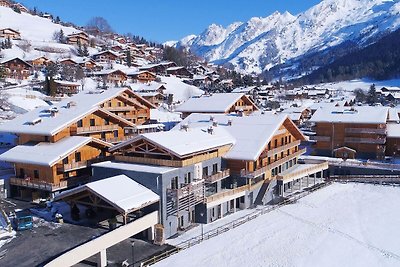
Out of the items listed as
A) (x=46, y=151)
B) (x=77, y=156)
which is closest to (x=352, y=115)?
(x=77, y=156)

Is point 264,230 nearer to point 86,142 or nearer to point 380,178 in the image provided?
point 86,142

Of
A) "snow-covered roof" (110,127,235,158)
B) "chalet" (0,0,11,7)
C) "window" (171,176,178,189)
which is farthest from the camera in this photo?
"chalet" (0,0,11,7)

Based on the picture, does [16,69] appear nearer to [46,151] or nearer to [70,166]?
[46,151]

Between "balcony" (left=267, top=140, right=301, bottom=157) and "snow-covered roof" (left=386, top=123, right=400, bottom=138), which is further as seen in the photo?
"snow-covered roof" (left=386, top=123, right=400, bottom=138)

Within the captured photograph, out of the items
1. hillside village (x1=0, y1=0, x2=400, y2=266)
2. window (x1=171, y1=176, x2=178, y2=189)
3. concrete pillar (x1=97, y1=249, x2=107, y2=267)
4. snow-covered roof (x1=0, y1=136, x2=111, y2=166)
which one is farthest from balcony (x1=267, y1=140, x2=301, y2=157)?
concrete pillar (x1=97, y1=249, x2=107, y2=267)

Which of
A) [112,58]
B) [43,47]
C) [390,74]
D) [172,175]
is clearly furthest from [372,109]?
[390,74]

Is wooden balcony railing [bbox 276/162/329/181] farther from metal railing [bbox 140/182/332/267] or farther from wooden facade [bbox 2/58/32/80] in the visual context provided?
wooden facade [bbox 2/58/32/80]

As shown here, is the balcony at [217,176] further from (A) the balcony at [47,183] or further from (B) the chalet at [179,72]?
(B) the chalet at [179,72]
